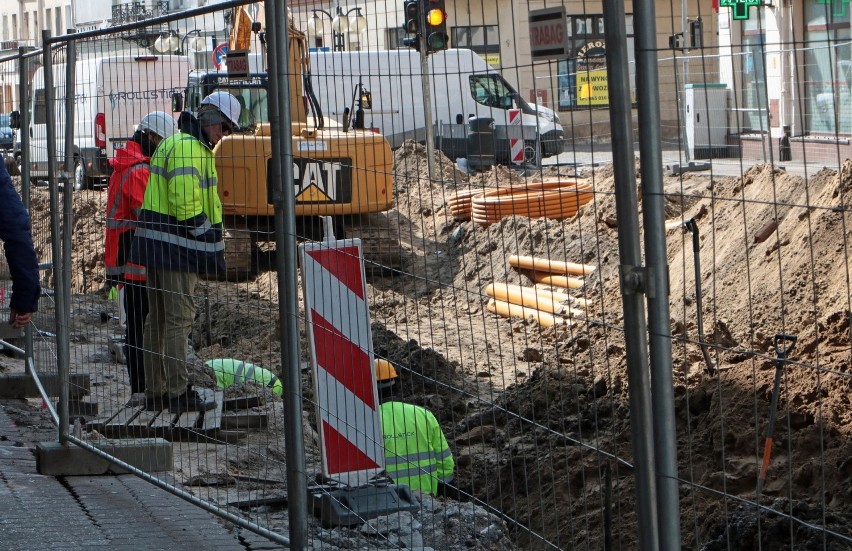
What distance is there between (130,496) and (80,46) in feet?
8.02

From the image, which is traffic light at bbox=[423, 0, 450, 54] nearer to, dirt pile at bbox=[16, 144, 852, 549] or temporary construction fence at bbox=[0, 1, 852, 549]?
temporary construction fence at bbox=[0, 1, 852, 549]

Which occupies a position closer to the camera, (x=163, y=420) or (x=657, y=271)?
(x=657, y=271)

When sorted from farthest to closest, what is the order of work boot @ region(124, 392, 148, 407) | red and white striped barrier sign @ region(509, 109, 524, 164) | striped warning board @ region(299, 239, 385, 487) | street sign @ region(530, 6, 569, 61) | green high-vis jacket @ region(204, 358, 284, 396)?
green high-vis jacket @ region(204, 358, 284, 396) → work boot @ region(124, 392, 148, 407) → striped warning board @ region(299, 239, 385, 487) → red and white striped barrier sign @ region(509, 109, 524, 164) → street sign @ region(530, 6, 569, 61)

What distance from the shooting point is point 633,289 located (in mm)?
2838

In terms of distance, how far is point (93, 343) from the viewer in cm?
918

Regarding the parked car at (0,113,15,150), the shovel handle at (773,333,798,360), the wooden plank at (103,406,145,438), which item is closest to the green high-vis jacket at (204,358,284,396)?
the wooden plank at (103,406,145,438)

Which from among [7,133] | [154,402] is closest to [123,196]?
[154,402]

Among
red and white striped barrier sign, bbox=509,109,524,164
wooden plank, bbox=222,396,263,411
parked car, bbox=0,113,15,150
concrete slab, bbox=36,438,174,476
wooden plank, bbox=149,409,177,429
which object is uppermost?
parked car, bbox=0,113,15,150

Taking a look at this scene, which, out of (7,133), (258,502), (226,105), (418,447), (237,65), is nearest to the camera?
(237,65)

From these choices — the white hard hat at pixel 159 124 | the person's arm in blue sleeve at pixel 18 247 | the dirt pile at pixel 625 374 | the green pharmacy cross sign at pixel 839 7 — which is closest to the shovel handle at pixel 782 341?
the dirt pile at pixel 625 374

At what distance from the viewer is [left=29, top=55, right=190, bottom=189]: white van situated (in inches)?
260

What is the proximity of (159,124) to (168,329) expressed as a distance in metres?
1.78

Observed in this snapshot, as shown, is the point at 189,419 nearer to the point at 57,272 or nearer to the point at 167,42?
the point at 57,272

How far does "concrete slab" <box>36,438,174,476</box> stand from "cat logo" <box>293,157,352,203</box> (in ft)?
6.90
